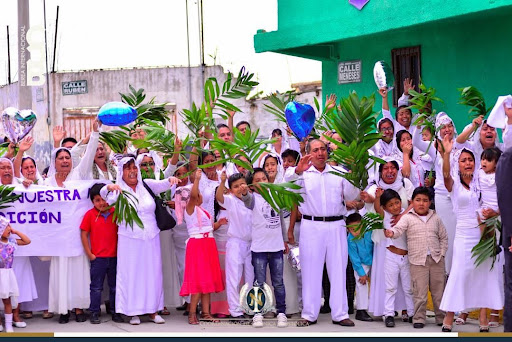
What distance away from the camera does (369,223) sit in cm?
895

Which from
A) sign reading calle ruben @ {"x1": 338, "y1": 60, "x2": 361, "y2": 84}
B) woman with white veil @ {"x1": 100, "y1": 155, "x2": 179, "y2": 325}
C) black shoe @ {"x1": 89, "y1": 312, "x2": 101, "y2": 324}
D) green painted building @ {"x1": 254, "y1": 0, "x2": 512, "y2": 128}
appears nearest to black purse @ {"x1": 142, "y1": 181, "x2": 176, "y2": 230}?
woman with white veil @ {"x1": 100, "y1": 155, "x2": 179, "y2": 325}

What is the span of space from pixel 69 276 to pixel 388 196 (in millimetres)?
3228

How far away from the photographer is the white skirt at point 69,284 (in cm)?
923

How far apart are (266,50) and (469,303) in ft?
25.6

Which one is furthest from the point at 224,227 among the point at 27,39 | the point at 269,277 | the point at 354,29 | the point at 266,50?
the point at 27,39

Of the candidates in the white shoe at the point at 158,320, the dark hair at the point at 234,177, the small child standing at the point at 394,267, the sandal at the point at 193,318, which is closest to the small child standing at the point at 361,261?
the small child standing at the point at 394,267

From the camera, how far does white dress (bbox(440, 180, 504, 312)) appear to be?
832 centimetres

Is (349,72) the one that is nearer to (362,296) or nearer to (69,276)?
(362,296)

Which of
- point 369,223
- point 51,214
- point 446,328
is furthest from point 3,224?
point 446,328

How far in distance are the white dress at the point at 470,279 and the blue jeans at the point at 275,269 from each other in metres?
1.57

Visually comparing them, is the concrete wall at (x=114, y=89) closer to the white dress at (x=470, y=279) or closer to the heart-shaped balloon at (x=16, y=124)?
the heart-shaped balloon at (x=16, y=124)

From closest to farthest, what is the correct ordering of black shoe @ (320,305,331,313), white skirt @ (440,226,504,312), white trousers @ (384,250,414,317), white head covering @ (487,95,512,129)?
white head covering @ (487,95,512,129) < white skirt @ (440,226,504,312) < white trousers @ (384,250,414,317) < black shoe @ (320,305,331,313)

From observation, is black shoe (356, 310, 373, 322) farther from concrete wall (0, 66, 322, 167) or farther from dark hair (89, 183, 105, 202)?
concrete wall (0, 66, 322, 167)

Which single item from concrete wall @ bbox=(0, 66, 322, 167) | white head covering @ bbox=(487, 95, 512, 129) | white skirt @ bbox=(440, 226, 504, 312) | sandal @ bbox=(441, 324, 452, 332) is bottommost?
sandal @ bbox=(441, 324, 452, 332)
